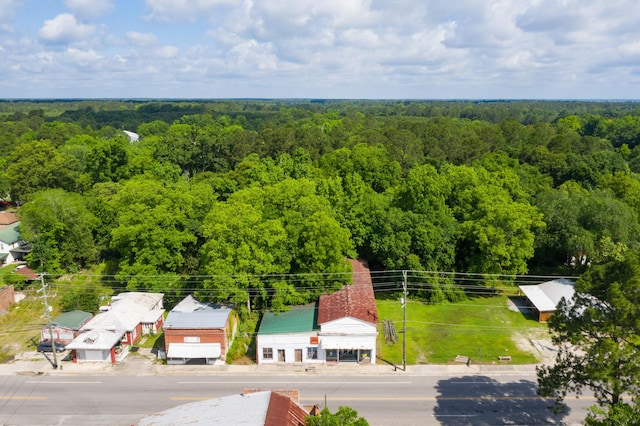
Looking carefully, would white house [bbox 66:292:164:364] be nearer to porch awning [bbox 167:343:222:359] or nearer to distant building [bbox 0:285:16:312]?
porch awning [bbox 167:343:222:359]

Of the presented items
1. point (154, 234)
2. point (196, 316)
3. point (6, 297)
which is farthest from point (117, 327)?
point (6, 297)

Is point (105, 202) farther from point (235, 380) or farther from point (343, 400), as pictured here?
point (343, 400)

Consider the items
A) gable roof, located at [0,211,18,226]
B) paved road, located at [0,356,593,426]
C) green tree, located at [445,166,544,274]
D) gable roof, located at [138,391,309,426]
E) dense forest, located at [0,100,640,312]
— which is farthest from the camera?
gable roof, located at [0,211,18,226]

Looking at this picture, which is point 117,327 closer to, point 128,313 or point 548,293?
point 128,313

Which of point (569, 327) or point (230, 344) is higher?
point (569, 327)

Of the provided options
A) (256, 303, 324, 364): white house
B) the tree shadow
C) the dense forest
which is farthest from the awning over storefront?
the dense forest

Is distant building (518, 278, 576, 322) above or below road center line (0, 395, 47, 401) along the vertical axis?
above

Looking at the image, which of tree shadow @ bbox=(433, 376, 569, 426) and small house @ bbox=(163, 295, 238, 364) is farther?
small house @ bbox=(163, 295, 238, 364)

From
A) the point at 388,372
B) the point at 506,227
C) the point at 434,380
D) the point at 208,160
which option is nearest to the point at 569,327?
the point at 434,380
